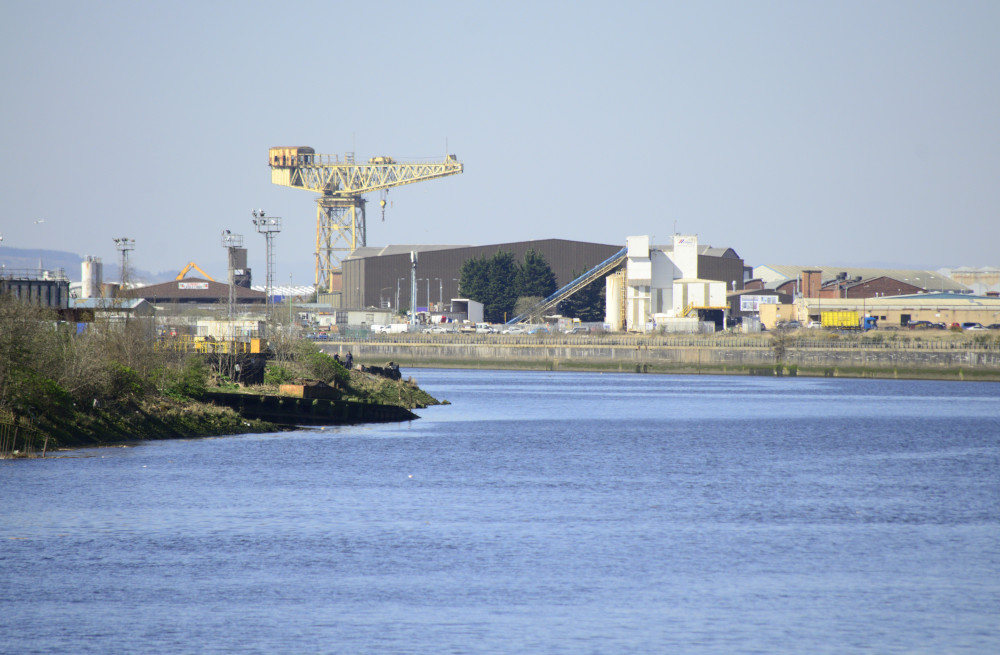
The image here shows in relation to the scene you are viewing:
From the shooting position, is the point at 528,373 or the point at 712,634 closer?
the point at 712,634

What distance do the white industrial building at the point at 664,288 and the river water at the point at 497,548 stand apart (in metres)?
70.0

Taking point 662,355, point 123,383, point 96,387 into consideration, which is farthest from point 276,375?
point 662,355

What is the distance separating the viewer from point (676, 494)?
92.3 feet

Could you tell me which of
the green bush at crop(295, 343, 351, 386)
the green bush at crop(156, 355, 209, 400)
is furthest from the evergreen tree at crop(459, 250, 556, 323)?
the green bush at crop(156, 355, 209, 400)

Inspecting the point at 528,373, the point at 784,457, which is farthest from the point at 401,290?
the point at 784,457

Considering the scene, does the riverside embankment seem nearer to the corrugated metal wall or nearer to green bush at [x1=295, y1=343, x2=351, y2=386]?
the corrugated metal wall

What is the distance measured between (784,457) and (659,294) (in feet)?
249

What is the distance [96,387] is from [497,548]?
705 inches

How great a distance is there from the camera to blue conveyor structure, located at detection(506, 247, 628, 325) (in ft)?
392

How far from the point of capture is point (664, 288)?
368 ft

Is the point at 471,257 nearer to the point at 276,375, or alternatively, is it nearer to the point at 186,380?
the point at 276,375

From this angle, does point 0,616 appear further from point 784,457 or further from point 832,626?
point 784,457

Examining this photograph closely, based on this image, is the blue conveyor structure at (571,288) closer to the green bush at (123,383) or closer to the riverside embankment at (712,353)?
the riverside embankment at (712,353)

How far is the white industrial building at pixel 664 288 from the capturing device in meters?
109
